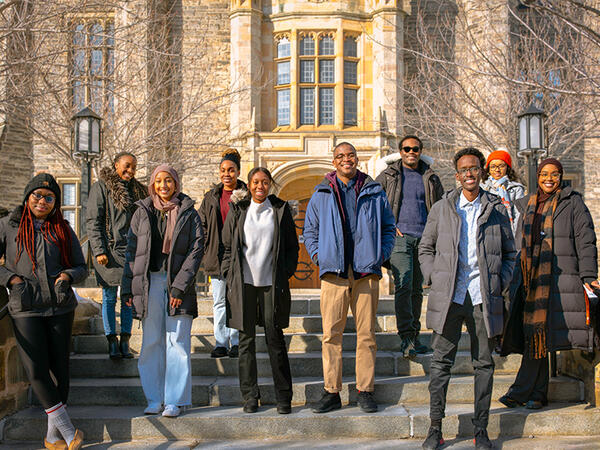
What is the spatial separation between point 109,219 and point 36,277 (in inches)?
49.4

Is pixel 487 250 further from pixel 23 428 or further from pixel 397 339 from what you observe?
pixel 23 428

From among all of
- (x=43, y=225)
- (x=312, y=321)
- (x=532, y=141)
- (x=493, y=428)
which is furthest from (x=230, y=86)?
(x=493, y=428)

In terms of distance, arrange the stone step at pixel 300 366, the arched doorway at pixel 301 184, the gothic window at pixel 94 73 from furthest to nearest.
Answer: the arched doorway at pixel 301 184, the gothic window at pixel 94 73, the stone step at pixel 300 366

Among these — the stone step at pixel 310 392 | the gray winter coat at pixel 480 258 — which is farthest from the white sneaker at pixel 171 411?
the gray winter coat at pixel 480 258

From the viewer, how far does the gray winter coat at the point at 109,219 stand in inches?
222

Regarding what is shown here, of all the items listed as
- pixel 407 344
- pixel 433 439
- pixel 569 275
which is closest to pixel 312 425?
pixel 433 439

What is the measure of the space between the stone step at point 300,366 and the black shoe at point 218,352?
0.17ft

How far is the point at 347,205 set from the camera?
16.5 ft

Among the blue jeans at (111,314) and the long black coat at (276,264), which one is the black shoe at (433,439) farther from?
the blue jeans at (111,314)

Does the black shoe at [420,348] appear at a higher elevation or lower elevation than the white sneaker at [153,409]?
higher

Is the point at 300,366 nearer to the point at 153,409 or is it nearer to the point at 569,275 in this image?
the point at 153,409

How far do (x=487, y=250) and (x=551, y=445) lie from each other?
1.44 metres

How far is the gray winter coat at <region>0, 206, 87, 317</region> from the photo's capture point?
4551mm

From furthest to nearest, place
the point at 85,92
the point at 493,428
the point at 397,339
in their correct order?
1. the point at 85,92
2. the point at 397,339
3. the point at 493,428
